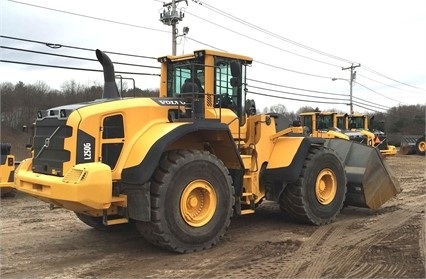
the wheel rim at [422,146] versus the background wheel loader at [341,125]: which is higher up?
the background wheel loader at [341,125]

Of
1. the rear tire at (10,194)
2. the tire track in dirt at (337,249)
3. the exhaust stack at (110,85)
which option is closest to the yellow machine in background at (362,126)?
the tire track in dirt at (337,249)

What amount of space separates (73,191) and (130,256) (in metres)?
1.33

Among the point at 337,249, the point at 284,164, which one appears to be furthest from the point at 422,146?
the point at 337,249

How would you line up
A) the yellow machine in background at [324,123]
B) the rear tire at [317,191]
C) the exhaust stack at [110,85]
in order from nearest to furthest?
1. the exhaust stack at [110,85]
2. the rear tire at [317,191]
3. the yellow machine in background at [324,123]

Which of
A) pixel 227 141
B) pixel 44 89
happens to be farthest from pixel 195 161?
pixel 44 89

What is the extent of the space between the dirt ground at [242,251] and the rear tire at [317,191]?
0.73 ft

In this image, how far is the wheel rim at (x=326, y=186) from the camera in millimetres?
8000

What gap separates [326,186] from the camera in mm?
8211

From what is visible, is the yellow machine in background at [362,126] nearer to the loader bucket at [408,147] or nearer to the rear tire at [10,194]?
the loader bucket at [408,147]

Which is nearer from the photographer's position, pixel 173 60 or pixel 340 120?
pixel 173 60

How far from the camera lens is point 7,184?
35.9ft

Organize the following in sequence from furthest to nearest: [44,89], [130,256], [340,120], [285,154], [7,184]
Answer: [44,89] < [340,120] < [7,184] < [285,154] < [130,256]

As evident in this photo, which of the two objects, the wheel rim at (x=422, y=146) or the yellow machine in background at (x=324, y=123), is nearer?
the yellow machine in background at (x=324, y=123)

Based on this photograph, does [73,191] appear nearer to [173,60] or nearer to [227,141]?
[227,141]
